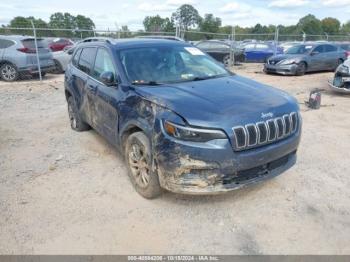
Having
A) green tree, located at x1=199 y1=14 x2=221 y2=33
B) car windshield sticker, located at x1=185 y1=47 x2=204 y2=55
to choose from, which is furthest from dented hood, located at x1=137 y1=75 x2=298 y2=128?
green tree, located at x1=199 y1=14 x2=221 y2=33

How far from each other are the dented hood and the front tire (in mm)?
494

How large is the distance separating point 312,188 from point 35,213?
10.5 ft

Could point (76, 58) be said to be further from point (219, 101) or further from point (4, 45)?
point (4, 45)

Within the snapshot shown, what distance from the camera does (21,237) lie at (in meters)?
3.16

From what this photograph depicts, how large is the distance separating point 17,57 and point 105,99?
372 inches

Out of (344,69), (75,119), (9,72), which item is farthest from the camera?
(9,72)

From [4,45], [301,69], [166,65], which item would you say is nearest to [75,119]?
[166,65]

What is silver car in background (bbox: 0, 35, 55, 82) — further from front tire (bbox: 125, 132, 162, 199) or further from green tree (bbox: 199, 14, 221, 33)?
green tree (bbox: 199, 14, 221, 33)

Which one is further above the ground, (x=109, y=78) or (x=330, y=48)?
(x=330, y=48)

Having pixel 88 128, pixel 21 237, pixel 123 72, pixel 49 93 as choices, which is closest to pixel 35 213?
pixel 21 237

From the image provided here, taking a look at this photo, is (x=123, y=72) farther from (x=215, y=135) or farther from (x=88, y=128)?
(x=88, y=128)

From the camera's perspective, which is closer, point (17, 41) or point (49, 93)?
point (49, 93)

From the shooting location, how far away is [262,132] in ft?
10.7

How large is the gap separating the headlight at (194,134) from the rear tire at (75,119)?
10.7 ft
